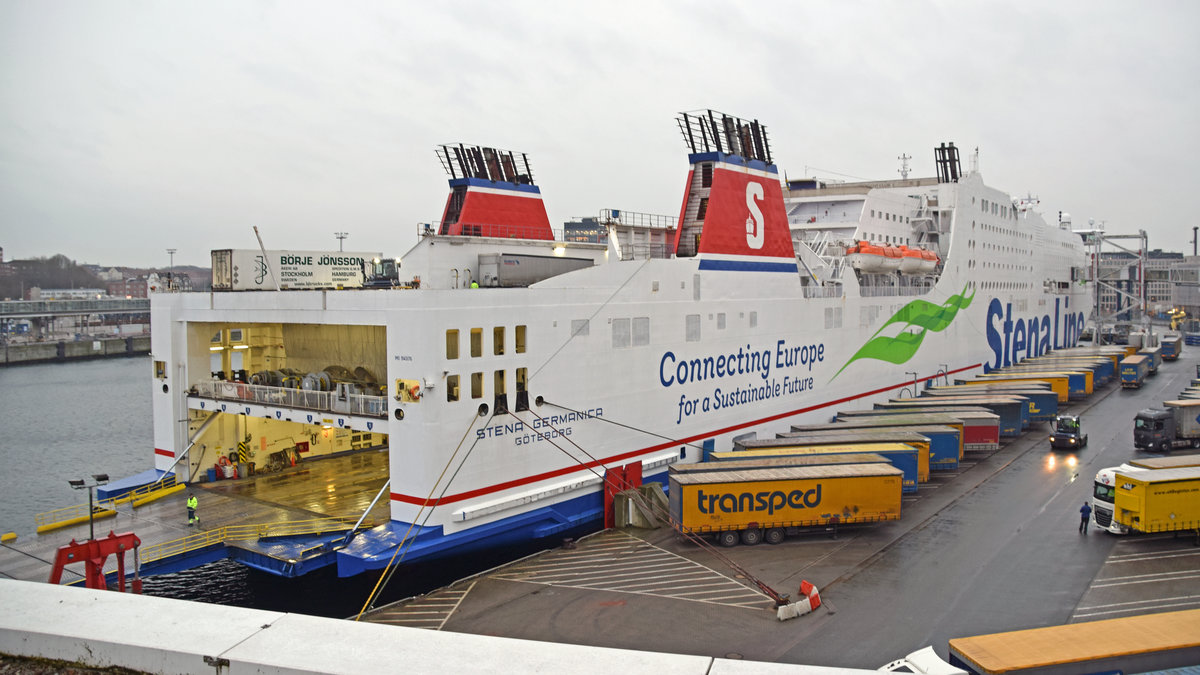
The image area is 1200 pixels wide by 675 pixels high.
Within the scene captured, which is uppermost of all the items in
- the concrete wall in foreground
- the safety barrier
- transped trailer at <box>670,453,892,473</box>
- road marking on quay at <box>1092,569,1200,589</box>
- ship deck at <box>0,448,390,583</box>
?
the concrete wall in foreground

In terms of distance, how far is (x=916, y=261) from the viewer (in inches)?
1519

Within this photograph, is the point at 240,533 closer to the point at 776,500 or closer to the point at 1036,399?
the point at 776,500

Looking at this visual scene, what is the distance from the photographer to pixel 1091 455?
103 feet

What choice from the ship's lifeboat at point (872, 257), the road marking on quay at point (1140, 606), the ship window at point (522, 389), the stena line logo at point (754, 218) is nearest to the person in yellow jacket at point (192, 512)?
the ship window at point (522, 389)

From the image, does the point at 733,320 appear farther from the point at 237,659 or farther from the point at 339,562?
the point at 237,659

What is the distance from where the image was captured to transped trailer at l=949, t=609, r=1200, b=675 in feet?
38.5

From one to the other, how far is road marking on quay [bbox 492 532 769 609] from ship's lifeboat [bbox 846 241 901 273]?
758 inches

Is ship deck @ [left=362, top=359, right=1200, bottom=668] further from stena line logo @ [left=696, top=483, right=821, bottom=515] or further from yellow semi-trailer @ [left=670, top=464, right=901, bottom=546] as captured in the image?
stena line logo @ [left=696, top=483, right=821, bottom=515]

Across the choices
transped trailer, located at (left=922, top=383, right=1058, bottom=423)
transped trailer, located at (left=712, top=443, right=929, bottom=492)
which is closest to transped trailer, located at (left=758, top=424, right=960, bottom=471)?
transped trailer, located at (left=712, top=443, right=929, bottom=492)

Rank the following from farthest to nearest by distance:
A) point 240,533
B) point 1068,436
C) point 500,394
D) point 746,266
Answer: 1. point 1068,436
2. point 746,266
3. point 500,394
4. point 240,533

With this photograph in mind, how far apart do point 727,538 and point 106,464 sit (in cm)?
3256

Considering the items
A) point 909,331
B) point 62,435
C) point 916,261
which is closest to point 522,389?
point 909,331

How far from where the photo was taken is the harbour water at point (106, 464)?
724 inches

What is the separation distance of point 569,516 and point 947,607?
29.6ft
